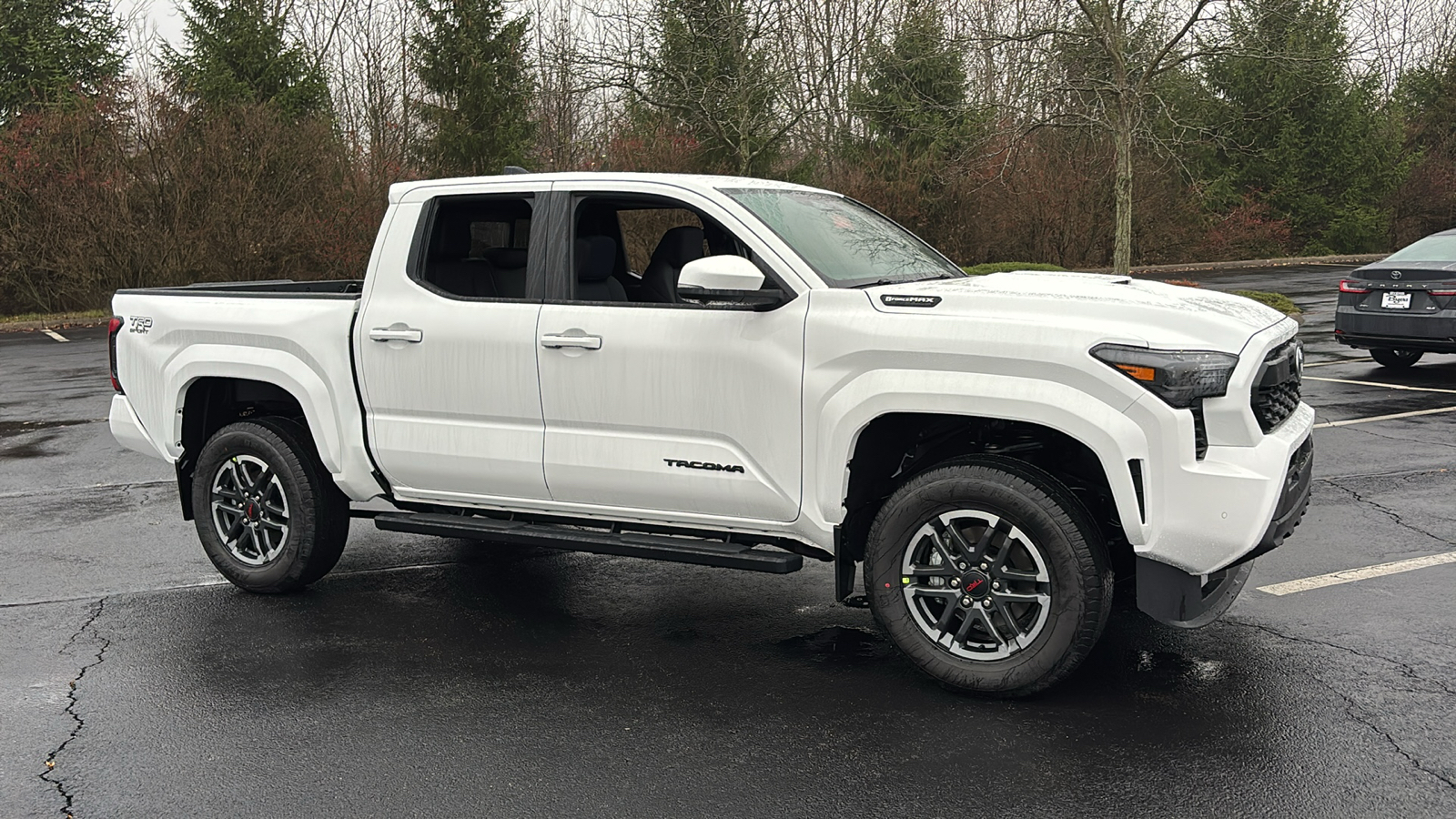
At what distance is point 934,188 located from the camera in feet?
96.4

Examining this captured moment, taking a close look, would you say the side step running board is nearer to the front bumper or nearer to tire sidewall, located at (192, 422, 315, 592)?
tire sidewall, located at (192, 422, 315, 592)

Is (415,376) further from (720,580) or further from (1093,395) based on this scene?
(1093,395)

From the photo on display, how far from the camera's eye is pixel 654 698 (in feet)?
15.4

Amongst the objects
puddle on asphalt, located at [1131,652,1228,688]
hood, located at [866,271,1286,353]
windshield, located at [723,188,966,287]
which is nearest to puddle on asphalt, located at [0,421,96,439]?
windshield, located at [723,188,966,287]

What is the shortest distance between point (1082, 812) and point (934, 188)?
2671 centimetres

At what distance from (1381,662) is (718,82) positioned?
2321 cm

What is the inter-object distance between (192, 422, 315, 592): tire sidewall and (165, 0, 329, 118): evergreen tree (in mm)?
24097

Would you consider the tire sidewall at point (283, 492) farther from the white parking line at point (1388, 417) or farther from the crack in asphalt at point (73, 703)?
the white parking line at point (1388, 417)

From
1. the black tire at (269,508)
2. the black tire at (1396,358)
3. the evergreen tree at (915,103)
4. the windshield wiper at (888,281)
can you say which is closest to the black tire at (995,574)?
the windshield wiper at (888,281)

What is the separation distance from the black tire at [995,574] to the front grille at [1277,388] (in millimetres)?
727

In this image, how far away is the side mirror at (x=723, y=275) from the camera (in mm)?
4715

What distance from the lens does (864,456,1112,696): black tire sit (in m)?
4.42

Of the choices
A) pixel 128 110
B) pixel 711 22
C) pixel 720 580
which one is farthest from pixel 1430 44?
Answer: pixel 720 580

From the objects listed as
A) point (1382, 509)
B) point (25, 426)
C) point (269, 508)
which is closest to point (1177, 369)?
point (1382, 509)
